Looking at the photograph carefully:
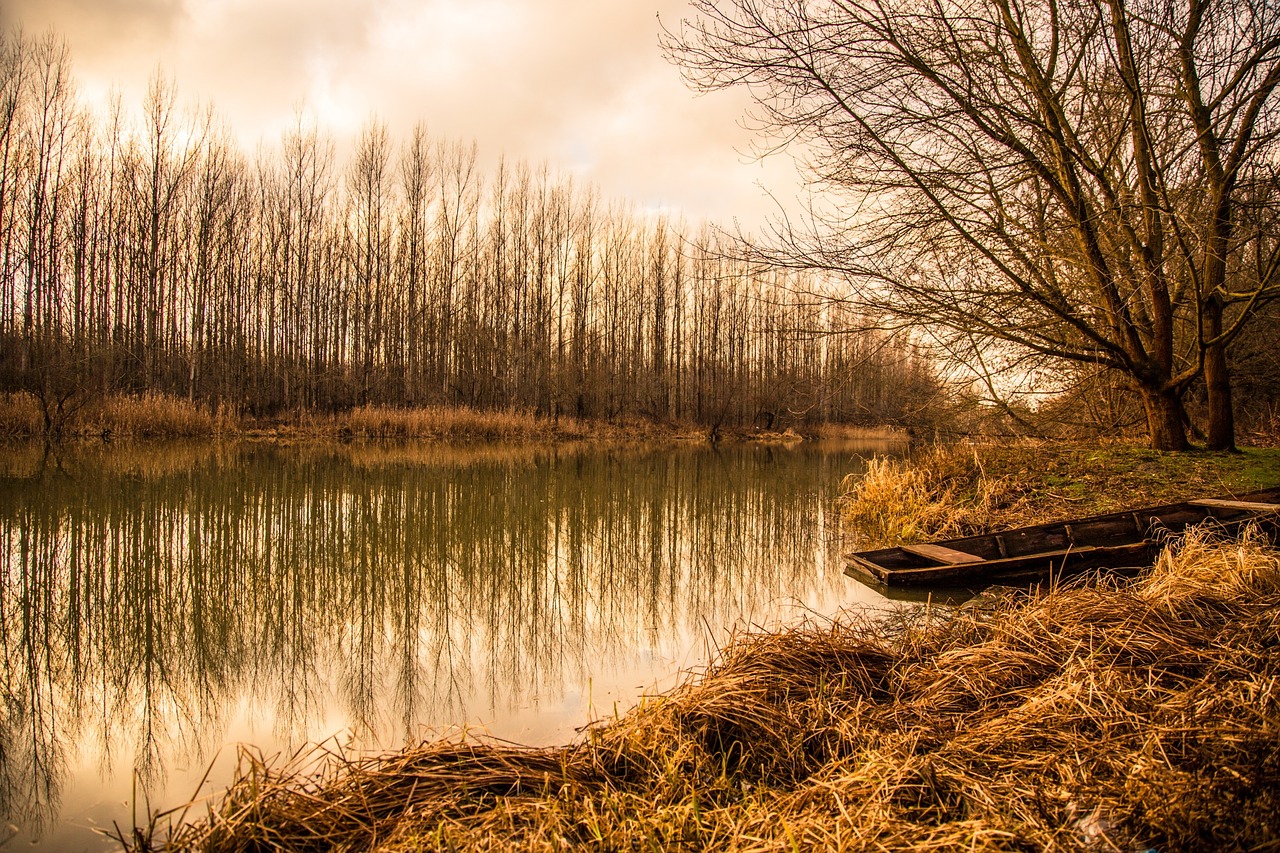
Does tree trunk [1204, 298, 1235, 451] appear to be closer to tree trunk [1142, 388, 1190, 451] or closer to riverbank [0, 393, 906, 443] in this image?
tree trunk [1142, 388, 1190, 451]

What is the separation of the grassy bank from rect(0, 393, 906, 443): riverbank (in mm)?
16298

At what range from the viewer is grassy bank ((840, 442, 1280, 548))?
7.75 meters

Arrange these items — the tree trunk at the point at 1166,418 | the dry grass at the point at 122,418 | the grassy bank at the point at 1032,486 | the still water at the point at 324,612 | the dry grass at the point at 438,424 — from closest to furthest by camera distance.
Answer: the still water at the point at 324,612, the grassy bank at the point at 1032,486, the tree trunk at the point at 1166,418, the dry grass at the point at 122,418, the dry grass at the point at 438,424

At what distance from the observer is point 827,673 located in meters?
2.91

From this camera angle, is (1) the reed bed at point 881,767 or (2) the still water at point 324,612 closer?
(1) the reed bed at point 881,767

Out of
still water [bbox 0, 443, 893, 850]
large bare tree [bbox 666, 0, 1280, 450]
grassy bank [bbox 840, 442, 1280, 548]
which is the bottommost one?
still water [bbox 0, 443, 893, 850]

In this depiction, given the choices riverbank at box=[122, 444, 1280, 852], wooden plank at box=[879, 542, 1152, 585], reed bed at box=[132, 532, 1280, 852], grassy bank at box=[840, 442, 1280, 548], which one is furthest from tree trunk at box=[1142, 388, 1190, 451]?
reed bed at box=[132, 532, 1280, 852]

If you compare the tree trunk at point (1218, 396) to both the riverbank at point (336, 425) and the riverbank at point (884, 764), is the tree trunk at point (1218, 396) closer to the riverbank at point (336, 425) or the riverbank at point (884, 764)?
the riverbank at point (884, 764)

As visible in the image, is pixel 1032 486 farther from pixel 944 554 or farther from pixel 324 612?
pixel 324 612

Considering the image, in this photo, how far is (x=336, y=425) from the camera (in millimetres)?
22156

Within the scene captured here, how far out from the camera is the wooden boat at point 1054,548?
18.1 feet

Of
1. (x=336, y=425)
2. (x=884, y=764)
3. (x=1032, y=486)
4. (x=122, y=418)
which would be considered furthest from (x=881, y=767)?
(x=336, y=425)

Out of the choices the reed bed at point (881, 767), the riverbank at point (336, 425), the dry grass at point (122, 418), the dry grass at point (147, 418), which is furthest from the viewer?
the dry grass at point (147, 418)

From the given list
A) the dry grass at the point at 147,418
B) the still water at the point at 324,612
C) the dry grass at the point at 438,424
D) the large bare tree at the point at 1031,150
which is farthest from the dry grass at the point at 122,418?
the large bare tree at the point at 1031,150
